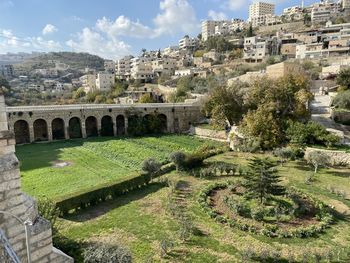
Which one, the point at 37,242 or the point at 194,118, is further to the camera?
the point at 194,118

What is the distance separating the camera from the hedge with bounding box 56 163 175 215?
46.8 feet

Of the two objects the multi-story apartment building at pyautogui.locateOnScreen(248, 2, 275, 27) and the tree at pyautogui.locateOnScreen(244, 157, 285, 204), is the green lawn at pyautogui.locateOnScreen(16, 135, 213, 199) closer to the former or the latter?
the tree at pyautogui.locateOnScreen(244, 157, 285, 204)

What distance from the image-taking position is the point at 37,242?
172 inches

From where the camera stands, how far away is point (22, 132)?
33531 millimetres

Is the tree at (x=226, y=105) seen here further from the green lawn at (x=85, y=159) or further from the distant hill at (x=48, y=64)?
the distant hill at (x=48, y=64)

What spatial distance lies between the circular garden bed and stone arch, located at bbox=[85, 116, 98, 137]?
24.3m

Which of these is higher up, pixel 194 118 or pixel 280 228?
pixel 194 118

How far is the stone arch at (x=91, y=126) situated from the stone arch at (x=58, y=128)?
9.93 ft

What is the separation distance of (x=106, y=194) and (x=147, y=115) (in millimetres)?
21589

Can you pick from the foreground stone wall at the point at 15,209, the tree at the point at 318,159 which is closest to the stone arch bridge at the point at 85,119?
the tree at the point at 318,159

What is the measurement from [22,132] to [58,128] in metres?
3.99

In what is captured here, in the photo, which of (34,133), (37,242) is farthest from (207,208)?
(34,133)

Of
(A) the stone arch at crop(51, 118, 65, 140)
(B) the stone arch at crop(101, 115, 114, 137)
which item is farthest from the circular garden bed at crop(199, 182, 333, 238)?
(A) the stone arch at crop(51, 118, 65, 140)

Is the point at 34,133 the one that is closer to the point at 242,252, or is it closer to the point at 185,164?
the point at 185,164
